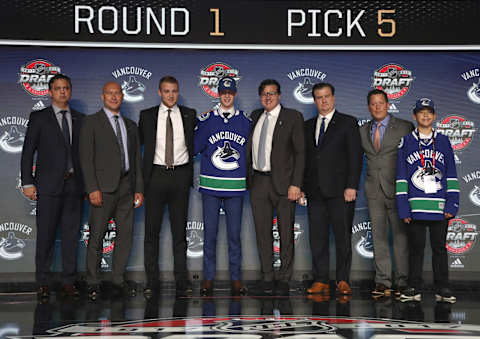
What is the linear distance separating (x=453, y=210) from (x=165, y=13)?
10.2 ft

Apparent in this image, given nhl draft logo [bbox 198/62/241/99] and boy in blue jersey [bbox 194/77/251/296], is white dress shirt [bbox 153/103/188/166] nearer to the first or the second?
boy in blue jersey [bbox 194/77/251/296]

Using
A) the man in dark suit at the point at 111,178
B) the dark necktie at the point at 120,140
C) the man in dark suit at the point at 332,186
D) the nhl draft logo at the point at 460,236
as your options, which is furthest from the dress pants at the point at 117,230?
the nhl draft logo at the point at 460,236

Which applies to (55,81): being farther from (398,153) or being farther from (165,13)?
(398,153)

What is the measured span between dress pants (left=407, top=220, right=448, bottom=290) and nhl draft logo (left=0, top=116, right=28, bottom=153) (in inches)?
142

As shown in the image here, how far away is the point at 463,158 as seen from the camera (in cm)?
604

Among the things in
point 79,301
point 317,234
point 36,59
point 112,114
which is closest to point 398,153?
point 317,234

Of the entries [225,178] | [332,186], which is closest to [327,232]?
[332,186]

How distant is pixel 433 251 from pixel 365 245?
109 cm

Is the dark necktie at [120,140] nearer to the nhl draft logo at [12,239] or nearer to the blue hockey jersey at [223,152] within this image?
the blue hockey jersey at [223,152]

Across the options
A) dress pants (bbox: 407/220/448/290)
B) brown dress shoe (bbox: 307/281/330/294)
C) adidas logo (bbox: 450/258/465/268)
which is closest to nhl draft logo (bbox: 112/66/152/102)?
brown dress shoe (bbox: 307/281/330/294)

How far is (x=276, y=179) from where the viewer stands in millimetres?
5324

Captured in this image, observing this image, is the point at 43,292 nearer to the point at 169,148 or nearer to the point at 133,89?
the point at 169,148

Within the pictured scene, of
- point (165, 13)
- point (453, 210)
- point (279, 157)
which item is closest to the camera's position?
point (453, 210)

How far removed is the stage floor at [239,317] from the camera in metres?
3.67
